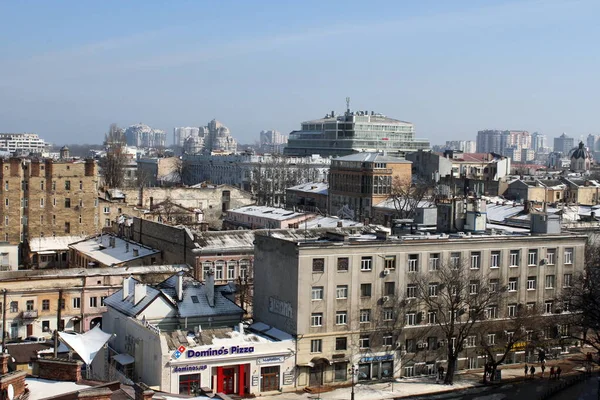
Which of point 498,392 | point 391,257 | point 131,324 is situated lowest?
point 498,392

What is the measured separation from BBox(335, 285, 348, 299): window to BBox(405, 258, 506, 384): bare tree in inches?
137

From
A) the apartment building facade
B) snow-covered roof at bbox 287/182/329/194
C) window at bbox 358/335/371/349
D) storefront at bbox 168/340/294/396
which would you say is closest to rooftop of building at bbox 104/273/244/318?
storefront at bbox 168/340/294/396

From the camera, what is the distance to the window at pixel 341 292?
41625 mm

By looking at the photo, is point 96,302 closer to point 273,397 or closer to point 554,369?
point 273,397

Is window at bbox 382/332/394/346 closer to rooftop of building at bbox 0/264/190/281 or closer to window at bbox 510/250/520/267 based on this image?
window at bbox 510/250/520/267

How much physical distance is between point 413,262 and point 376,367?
5.74 metres

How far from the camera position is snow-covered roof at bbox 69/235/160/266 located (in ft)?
197

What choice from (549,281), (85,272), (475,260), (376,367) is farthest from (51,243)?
(549,281)

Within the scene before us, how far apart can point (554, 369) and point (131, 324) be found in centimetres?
2213

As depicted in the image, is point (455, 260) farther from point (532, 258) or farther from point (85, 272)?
point (85, 272)

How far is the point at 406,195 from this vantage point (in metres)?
91.2

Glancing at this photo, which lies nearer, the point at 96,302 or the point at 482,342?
the point at 482,342

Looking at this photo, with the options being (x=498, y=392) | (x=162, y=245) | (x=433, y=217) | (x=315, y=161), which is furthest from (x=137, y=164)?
(x=498, y=392)

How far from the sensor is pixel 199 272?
179 feet
